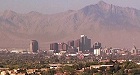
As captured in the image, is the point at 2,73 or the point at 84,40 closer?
the point at 2,73

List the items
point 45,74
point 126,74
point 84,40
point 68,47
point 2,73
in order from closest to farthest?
point 126,74 < point 45,74 < point 2,73 < point 68,47 < point 84,40

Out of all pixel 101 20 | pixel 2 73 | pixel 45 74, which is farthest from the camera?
pixel 101 20

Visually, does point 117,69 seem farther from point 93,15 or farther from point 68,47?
point 93,15

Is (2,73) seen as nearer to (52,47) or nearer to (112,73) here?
(112,73)

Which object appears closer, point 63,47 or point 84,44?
point 63,47

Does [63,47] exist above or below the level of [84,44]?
below

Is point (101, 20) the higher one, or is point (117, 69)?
point (101, 20)

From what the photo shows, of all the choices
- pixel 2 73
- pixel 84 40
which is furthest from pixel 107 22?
pixel 2 73

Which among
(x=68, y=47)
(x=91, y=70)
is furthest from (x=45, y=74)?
(x=68, y=47)

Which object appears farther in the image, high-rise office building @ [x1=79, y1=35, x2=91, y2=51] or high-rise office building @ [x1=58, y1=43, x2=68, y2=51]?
high-rise office building @ [x1=79, y1=35, x2=91, y2=51]

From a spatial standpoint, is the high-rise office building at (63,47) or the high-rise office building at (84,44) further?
the high-rise office building at (84,44)
